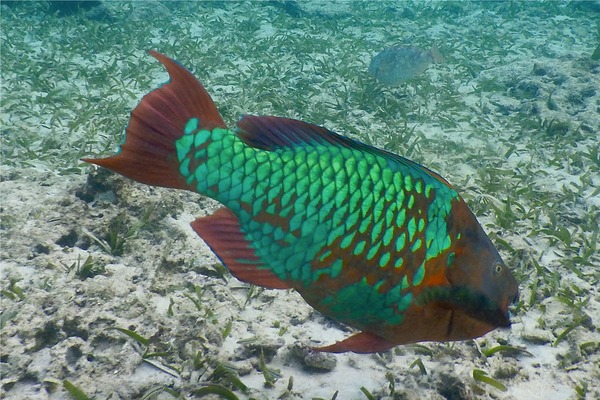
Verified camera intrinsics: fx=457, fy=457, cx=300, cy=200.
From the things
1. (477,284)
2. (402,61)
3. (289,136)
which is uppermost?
(289,136)

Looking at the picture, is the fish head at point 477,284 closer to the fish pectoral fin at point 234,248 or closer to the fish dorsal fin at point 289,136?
the fish dorsal fin at point 289,136

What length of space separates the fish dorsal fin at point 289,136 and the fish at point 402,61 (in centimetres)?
575

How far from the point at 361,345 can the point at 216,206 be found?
2690 mm

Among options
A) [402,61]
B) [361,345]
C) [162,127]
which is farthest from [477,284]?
[402,61]

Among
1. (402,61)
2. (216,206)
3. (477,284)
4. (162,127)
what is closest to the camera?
(477,284)

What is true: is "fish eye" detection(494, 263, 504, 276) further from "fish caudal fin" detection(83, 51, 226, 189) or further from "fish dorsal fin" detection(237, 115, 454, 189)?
"fish caudal fin" detection(83, 51, 226, 189)

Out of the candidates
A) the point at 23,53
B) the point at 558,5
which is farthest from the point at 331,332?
the point at 558,5

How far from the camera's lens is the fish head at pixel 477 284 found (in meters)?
1.62

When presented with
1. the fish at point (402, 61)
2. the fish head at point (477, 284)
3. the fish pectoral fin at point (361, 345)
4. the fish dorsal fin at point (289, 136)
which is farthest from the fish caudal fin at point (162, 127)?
the fish at point (402, 61)

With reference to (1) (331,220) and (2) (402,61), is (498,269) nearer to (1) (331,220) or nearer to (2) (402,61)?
(1) (331,220)

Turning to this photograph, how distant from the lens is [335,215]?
1.65 metres

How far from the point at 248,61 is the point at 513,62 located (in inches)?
222

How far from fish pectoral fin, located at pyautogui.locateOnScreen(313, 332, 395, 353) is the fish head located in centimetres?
29

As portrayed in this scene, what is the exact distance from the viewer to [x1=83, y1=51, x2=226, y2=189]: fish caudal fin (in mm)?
1694
